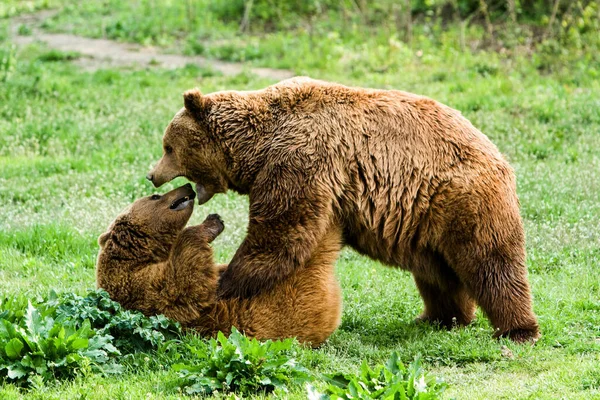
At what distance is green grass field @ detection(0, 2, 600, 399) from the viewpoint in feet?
22.0

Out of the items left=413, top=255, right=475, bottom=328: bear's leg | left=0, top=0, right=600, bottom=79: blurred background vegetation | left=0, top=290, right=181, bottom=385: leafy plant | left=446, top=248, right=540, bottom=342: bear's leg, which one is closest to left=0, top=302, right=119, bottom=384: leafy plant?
left=0, top=290, right=181, bottom=385: leafy plant

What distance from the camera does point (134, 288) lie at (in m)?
7.03

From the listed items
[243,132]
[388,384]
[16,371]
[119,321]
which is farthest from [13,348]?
[388,384]

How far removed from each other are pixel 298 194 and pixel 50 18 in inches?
652

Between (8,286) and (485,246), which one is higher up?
(485,246)

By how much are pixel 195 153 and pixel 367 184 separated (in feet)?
4.90

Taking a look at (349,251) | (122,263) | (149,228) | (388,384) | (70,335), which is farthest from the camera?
(349,251)

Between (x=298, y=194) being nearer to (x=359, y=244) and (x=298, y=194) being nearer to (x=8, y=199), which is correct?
(x=359, y=244)

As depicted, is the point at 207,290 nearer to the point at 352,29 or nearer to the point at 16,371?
the point at 16,371

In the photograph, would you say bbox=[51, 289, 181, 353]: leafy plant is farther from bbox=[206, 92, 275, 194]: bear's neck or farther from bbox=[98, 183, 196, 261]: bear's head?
bbox=[206, 92, 275, 194]: bear's neck

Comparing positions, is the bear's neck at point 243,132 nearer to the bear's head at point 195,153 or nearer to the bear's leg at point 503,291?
the bear's head at point 195,153

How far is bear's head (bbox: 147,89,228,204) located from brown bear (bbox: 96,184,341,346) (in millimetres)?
540

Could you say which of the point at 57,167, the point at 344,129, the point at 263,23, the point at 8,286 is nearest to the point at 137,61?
the point at 263,23

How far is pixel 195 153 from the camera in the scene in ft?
25.2
